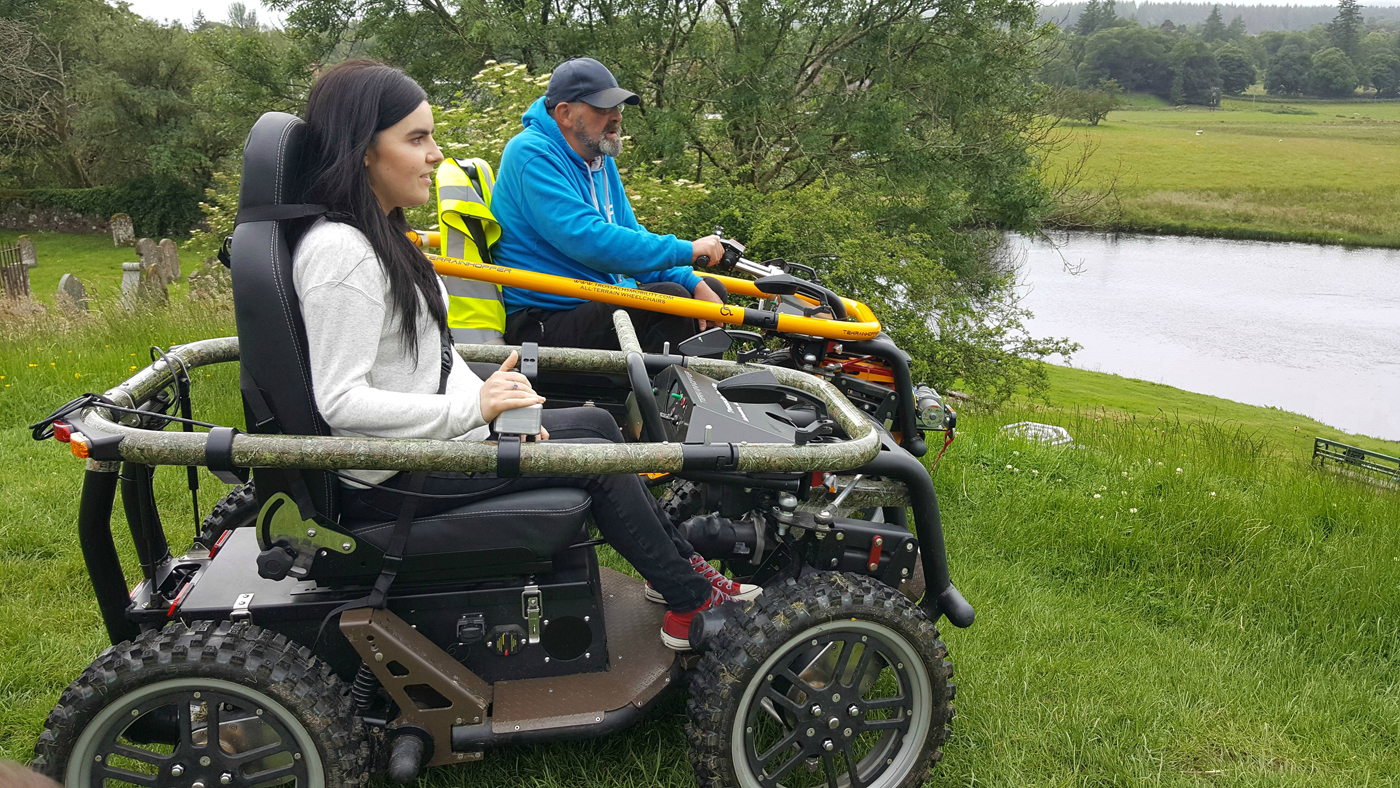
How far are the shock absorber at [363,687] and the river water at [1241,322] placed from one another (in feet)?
61.2

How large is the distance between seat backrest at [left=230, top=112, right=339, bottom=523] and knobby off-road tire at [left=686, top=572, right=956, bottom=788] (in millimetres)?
1292

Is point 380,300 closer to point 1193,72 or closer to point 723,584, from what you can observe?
point 723,584

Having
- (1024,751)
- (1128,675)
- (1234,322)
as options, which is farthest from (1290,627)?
(1234,322)

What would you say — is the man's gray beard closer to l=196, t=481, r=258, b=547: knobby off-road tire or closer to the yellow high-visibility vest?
the yellow high-visibility vest

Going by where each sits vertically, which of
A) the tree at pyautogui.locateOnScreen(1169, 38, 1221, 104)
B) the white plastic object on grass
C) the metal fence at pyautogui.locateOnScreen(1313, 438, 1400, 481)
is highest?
the tree at pyautogui.locateOnScreen(1169, 38, 1221, 104)

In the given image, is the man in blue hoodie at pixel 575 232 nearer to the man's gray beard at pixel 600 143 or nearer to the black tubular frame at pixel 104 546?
the man's gray beard at pixel 600 143

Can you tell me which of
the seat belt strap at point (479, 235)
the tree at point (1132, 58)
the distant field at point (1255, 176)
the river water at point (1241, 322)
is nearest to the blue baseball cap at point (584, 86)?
the seat belt strap at point (479, 235)

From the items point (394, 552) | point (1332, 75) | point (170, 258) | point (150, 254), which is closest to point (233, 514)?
point (394, 552)

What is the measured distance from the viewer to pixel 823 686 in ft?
9.05

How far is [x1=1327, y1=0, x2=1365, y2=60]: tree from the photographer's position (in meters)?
106

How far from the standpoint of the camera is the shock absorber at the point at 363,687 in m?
2.61

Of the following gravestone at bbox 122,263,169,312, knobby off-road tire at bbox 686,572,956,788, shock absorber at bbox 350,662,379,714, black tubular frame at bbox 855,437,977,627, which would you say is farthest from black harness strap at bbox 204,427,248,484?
gravestone at bbox 122,263,169,312

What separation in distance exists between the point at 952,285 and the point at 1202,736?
36.5ft

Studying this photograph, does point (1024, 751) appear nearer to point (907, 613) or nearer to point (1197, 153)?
point (907, 613)
